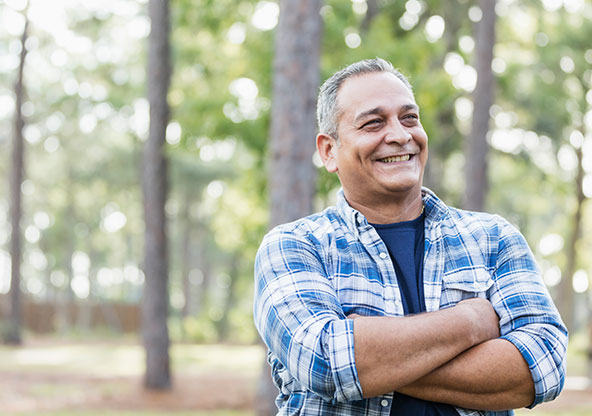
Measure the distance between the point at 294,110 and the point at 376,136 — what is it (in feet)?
19.7

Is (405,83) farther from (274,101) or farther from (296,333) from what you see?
(274,101)

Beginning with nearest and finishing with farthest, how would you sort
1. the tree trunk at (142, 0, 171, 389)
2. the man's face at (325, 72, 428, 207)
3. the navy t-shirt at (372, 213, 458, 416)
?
the navy t-shirt at (372, 213, 458, 416), the man's face at (325, 72, 428, 207), the tree trunk at (142, 0, 171, 389)

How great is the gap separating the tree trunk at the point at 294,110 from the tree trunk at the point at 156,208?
657 cm

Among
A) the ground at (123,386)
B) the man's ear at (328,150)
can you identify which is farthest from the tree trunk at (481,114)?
the man's ear at (328,150)

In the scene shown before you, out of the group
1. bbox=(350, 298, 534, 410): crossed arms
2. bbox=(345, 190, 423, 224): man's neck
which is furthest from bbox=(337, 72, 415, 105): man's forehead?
bbox=(350, 298, 534, 410): crossed arms

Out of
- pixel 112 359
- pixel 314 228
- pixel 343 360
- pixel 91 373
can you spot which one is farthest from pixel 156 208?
pixel 343 360

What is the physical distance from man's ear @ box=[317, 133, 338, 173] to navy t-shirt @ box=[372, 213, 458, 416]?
0.32m

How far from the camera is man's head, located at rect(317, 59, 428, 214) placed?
255cm

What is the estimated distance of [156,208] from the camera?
586 inches

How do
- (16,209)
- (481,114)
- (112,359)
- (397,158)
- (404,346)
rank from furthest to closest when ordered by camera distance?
1. (16,209)
2. (112,359)
3. (481,114)
4. (397,158)
5. (404,346)

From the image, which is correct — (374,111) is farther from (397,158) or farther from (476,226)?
(476,226)

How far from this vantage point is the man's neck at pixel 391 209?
102 inches

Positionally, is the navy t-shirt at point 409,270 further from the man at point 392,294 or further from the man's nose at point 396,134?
the man's nose at point 396,134

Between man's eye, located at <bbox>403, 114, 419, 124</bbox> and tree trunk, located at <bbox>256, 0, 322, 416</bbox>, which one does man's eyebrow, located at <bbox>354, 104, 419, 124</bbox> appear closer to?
man's eye, located at <bbox>403, 114, 419, 124</bbox>
